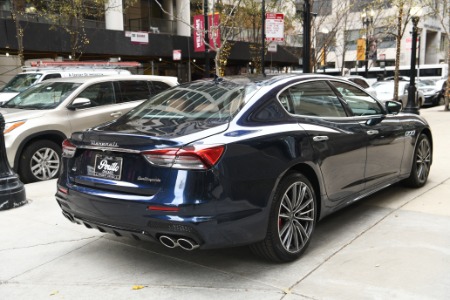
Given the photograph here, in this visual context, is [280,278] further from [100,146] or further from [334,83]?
[334,83]

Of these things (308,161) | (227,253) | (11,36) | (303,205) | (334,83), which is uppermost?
(11,36)

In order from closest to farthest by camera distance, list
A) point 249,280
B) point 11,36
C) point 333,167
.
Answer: point 249,280, point 333,167, point 11,36

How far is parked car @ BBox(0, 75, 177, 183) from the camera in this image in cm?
737

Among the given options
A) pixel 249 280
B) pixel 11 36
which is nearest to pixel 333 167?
pixel 249 280

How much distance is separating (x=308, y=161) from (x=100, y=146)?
1.74 metres

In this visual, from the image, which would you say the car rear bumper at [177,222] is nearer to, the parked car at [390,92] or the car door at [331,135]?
the car door at [331,135]

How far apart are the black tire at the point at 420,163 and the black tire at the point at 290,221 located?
257 centimetres

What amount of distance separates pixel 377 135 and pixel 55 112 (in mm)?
5278

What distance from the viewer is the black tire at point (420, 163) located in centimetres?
620

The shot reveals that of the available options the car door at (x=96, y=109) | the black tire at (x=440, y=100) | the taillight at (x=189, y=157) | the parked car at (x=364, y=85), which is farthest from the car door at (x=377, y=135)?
the black tire at (x=440, y=100)

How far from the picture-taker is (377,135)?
5.14 metres

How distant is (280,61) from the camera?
3541 centimetres

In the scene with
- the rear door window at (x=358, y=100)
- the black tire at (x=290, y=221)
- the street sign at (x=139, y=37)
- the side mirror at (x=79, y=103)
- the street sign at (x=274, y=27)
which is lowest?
the black tire at (x=290, y=221)

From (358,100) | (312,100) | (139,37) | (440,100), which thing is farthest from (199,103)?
(440,100)
